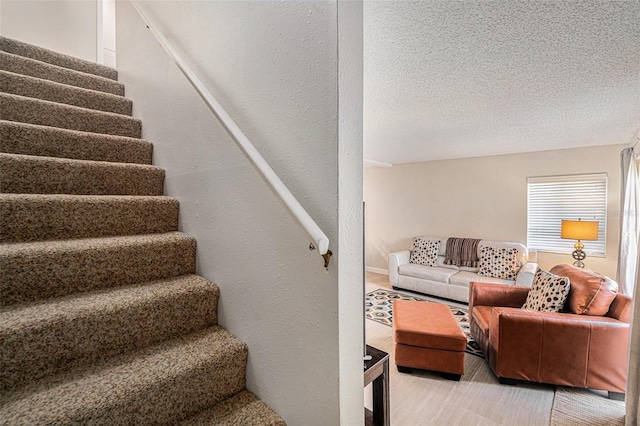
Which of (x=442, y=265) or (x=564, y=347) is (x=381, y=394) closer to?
(x=564, y=347)

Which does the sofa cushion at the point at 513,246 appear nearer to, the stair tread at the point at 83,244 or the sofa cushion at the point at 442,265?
the sofa cushion at the point at 442,265

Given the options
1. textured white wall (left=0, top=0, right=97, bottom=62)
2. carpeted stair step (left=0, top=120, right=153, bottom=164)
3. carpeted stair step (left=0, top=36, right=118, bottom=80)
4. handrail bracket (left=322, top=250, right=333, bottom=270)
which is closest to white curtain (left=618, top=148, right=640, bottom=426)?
handrail bracket (left=322, top=250, right=333, bottom=270)

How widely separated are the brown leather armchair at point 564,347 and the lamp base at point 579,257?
2163 mm

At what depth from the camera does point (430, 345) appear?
252 centimetres

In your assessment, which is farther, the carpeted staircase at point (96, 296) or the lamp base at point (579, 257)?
the lamp base at point (579, 257)

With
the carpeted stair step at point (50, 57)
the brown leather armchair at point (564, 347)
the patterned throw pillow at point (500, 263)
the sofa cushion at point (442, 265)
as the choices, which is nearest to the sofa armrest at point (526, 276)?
the patterned throw pillow at point (500, 263)

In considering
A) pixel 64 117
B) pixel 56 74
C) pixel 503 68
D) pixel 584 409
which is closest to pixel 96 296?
pixel 64 117

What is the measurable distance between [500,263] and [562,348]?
2.39 metres

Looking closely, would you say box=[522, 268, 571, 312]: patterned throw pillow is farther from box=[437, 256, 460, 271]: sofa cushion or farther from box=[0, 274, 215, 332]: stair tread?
box=[0, 274, 215, 332]: stair tread

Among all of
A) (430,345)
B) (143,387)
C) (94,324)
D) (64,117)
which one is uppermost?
(64,117)

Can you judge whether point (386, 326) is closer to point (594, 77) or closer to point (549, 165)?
point (594, 77)

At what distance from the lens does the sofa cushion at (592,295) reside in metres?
2.29

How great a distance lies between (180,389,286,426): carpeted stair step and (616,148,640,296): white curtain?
177 inches

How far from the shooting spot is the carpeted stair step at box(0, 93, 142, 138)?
148cm
